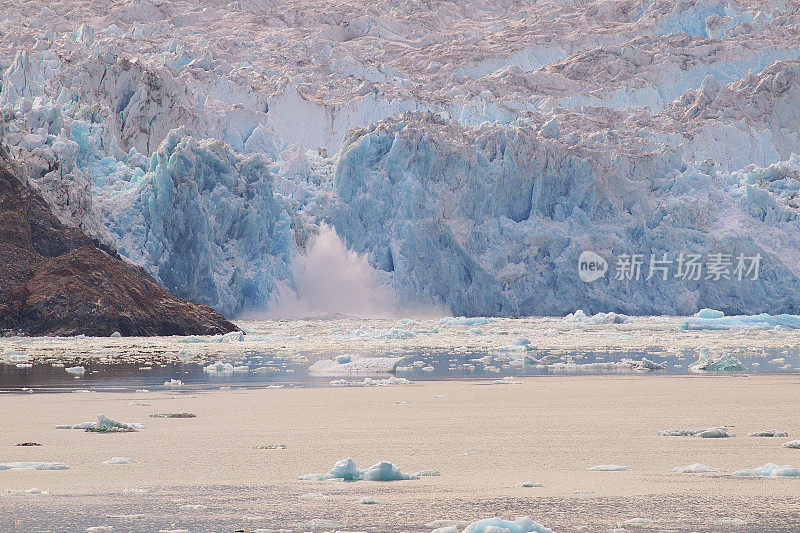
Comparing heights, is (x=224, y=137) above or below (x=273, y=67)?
below

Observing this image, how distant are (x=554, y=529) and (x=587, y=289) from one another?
1002 inches

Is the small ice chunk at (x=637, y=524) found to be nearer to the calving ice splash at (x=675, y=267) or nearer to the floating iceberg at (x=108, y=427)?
the floating iceberg at (x=108, y=427)

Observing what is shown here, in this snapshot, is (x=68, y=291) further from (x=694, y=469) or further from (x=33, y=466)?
(x=694, y=469)

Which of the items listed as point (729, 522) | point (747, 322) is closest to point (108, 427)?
point (729, 522)

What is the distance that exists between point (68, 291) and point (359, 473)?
41.8 feet

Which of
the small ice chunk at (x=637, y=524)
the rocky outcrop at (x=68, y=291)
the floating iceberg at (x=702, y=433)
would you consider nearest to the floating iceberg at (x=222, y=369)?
the floating iceberg at (x=702, y=433)

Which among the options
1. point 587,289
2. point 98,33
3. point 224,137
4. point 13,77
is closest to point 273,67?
point 98,33

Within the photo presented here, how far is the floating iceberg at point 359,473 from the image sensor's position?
3674 millimetres

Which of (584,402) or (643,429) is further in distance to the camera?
(584,402)

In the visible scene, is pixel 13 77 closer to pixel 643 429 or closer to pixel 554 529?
pixel 643 429

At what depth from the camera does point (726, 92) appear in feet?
134

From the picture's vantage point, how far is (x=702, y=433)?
4.86 m

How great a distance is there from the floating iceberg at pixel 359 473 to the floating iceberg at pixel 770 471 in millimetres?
1189

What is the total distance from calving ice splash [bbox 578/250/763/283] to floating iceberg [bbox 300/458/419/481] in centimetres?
2454
